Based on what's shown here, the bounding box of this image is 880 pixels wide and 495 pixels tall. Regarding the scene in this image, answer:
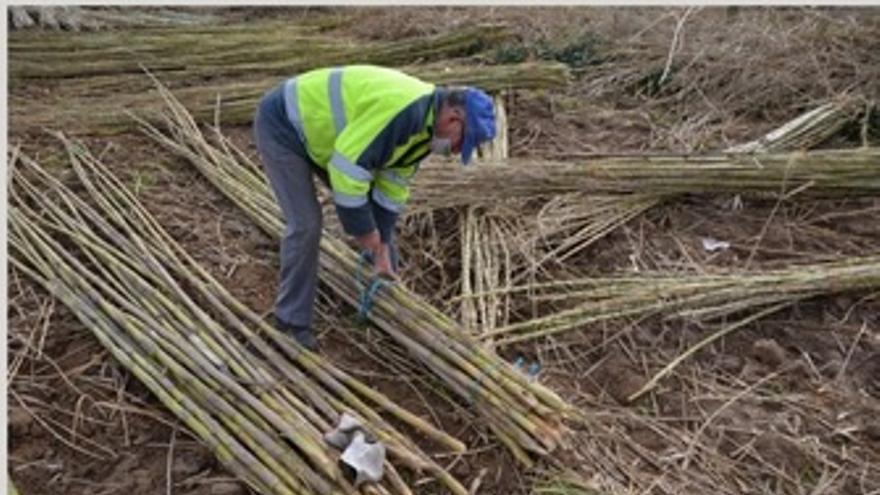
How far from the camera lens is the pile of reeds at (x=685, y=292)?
4.59 m

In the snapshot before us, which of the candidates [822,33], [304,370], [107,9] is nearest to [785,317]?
[304,370]

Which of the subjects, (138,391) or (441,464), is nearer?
(441,464)

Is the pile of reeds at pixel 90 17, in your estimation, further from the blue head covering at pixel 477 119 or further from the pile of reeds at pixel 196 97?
the blue head covering at pixel 477 119

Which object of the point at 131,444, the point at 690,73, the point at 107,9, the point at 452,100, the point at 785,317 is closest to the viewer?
the point at 452,100

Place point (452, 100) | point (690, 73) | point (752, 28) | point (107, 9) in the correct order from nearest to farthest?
point (452, 100), point (690, 73), point (752, 28), point (107, 9)

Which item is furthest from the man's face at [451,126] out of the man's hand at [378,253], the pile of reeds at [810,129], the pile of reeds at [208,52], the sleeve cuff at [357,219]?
the pile of reeds at [208,52]

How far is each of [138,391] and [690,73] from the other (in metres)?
4.58

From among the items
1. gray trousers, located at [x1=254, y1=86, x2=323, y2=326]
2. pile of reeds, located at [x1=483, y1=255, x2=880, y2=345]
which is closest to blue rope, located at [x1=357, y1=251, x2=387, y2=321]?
gray trousers, located at [x1=254, y1=86, x2=323, y2=326]

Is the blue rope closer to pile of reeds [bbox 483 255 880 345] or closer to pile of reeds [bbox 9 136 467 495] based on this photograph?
pile of reeds [bbox 9 136 467 495]

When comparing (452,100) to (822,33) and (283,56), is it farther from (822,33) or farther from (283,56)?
(822,33)

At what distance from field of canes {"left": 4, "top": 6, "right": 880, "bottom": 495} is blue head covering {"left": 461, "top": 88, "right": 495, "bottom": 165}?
2.87 feet

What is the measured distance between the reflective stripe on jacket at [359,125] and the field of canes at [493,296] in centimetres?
68

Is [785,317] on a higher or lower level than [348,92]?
lower

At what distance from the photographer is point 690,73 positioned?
723cm
